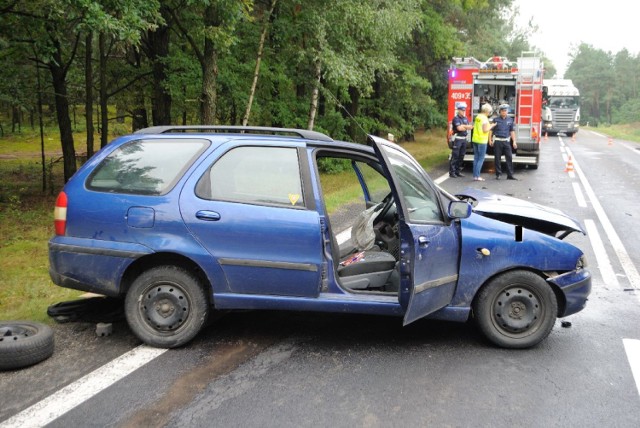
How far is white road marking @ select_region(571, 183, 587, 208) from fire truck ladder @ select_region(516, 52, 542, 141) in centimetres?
292

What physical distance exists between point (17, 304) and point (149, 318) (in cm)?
196

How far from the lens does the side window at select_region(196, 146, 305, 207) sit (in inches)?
177

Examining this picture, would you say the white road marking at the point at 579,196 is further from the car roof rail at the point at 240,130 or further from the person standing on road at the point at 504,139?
the car roof rail at the point at 240,130

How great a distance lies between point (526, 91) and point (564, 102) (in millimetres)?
26225

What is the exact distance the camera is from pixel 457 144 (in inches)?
612

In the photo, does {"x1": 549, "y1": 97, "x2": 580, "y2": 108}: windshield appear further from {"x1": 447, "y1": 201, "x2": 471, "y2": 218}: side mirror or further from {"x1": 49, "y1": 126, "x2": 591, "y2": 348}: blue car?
{"x1": 447, "y1": 201, "x2": 471, "y2": 218}: side mirror

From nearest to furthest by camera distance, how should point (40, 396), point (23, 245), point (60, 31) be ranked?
point (40, 396)
point (23, 245)
point (60, 31)

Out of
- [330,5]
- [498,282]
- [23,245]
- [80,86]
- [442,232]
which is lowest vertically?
[23,245]

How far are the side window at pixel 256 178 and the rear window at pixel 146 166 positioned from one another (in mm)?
233

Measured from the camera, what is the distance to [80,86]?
2011 centimetres

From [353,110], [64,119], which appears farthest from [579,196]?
[64,119]

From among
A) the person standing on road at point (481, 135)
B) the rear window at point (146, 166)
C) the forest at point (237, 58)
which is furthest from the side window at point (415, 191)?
the person standing on road at point (481, 135)

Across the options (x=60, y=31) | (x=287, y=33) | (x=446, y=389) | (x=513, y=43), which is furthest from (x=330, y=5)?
(x=513, y=43)

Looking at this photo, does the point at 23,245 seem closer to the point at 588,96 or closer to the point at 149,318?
the point at 149,318
